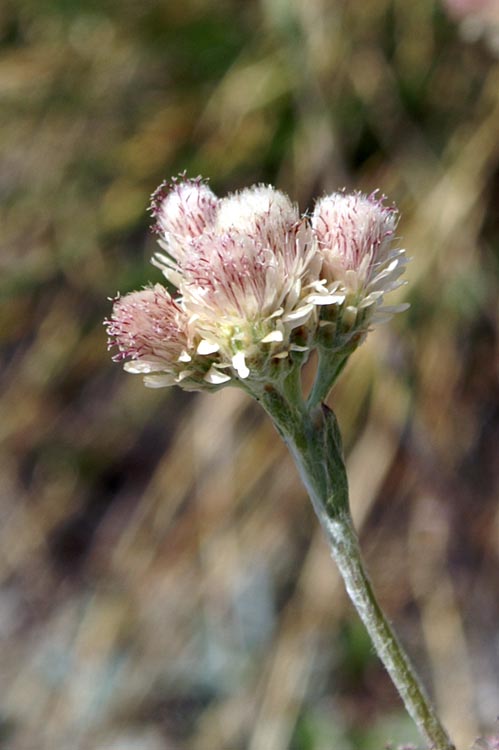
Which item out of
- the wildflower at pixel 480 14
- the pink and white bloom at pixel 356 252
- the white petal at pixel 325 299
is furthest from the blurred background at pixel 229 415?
the white petal at pixel 325 299

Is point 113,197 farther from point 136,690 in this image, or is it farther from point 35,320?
point 136,690

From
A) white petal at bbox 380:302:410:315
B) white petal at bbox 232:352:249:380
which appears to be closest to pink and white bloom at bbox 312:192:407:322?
white petal at bbox 380:302:410:315

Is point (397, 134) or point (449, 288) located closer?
point (449, 288)

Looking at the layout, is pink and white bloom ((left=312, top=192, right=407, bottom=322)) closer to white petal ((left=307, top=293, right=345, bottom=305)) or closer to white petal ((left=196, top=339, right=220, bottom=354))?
white petal ((left=307, top=293, right=345, bottom=305))

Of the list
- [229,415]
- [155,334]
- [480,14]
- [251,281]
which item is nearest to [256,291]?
[251,281]

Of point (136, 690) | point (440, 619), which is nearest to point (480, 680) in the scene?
point (440, 619)

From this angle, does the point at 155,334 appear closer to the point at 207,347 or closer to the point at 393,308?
the point at 207,347
